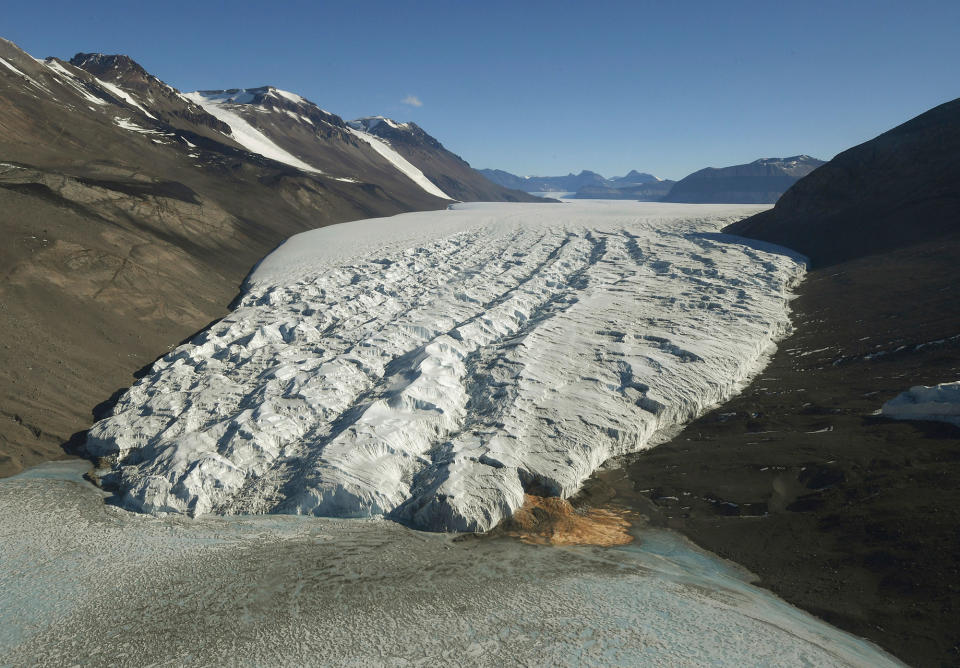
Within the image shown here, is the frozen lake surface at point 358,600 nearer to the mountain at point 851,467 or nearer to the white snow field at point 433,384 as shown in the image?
the mountain at point 851,467

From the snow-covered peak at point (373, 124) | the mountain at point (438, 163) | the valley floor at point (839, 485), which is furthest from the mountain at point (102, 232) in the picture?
the snow-covered peak at point (373, 124)

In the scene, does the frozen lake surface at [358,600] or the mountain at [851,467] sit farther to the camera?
the mountain at [851,467]

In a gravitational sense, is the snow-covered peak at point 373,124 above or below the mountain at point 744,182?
above

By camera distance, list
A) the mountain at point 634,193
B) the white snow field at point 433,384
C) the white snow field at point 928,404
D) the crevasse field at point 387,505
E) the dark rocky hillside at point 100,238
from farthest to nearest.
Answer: the mountain at point 634,193 → the dark rocky hillside at point 100,238 → the white snow field at point 928,404 → the white snow field at point 433,384 → the crevasse field at point 387,505

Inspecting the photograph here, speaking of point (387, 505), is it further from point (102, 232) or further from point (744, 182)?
point (744, 182)

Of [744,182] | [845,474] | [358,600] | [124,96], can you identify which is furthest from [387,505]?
[744,182]

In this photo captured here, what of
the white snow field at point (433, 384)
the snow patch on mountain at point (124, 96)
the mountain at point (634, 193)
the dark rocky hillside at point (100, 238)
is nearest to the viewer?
the white snow field at point (433, 384)

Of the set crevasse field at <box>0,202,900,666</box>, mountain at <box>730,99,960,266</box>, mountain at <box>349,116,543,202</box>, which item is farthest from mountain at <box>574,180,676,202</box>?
crevasse field at <box>0,202,900,666</box>

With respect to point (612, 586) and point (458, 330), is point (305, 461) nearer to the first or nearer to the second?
point (612, 586)

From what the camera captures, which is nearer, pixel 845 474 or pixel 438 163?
pixel 845 474
